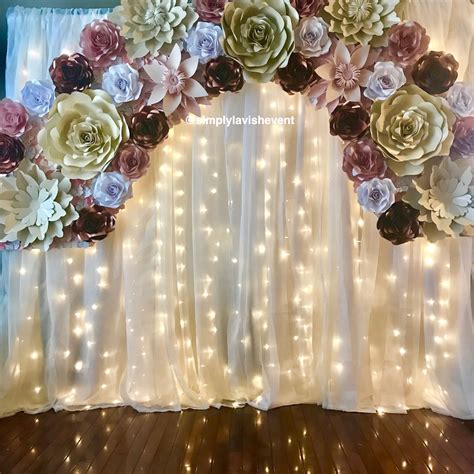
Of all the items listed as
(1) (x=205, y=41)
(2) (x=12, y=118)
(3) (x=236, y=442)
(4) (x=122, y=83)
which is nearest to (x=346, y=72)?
(1) (x=205, y=41)

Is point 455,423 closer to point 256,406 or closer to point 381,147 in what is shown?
point 256,406

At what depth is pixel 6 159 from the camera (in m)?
2.02

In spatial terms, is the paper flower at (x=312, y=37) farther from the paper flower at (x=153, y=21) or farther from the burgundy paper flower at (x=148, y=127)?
the burgundy paper flower at (x=148, y=127)

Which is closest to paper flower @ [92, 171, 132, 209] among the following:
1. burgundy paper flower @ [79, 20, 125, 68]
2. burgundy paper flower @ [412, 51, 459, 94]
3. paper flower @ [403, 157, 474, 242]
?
burgundy paper flower @ [79, 20, 125, 68]

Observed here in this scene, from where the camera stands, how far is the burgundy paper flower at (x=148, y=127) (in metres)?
2.00

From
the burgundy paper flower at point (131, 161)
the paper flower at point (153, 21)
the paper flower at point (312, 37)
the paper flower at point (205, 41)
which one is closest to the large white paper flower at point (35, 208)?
the burgundy paper flower at point (131, 161)

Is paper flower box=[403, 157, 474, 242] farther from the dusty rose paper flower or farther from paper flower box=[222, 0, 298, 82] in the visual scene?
the dusty rose paper flower

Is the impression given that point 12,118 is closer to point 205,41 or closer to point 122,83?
point 122,83

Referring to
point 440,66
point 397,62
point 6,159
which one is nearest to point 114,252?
point 6,159

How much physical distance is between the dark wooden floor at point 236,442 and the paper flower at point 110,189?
0.98 metres

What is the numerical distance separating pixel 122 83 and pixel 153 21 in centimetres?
29

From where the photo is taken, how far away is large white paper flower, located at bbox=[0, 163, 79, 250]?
2016mm

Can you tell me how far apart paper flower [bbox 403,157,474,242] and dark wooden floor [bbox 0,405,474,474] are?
861 millimetres

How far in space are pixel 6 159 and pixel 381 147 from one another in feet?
5.37
